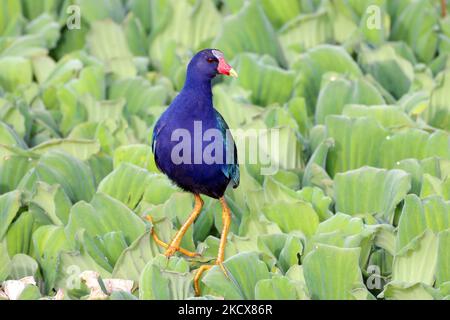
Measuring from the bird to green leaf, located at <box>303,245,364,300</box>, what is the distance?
0.93 ft

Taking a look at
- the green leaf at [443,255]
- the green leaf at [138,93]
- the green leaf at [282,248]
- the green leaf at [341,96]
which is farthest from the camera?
the green leaf at [138,93]

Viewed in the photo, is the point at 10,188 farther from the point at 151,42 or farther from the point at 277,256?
the point at 151,42

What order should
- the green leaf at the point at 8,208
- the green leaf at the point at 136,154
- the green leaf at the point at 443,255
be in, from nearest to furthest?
the green leaf at the point at 443,255 → the green leaf at the point at 8,208 → the green leaf at the point at 136,154

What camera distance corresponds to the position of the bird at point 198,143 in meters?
3.61

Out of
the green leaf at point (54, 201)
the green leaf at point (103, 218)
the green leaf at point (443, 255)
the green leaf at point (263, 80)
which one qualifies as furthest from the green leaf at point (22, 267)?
the green leaf at point (263, 80)

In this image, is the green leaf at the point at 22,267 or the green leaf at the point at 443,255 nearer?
the green leaf at the point at 443,255

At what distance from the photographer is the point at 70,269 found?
12.1 ft

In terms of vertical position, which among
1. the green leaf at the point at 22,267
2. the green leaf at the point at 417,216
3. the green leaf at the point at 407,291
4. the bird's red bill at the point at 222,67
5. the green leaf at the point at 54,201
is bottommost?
the green leaf at the point at 407,291

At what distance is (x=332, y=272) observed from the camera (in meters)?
3.54

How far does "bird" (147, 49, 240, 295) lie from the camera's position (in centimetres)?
361

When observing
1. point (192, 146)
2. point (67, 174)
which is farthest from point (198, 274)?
point (67, 174)

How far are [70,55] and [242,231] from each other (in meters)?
1.89

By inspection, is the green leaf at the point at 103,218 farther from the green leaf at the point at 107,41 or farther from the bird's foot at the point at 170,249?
the green leaf at the point at 107,41
